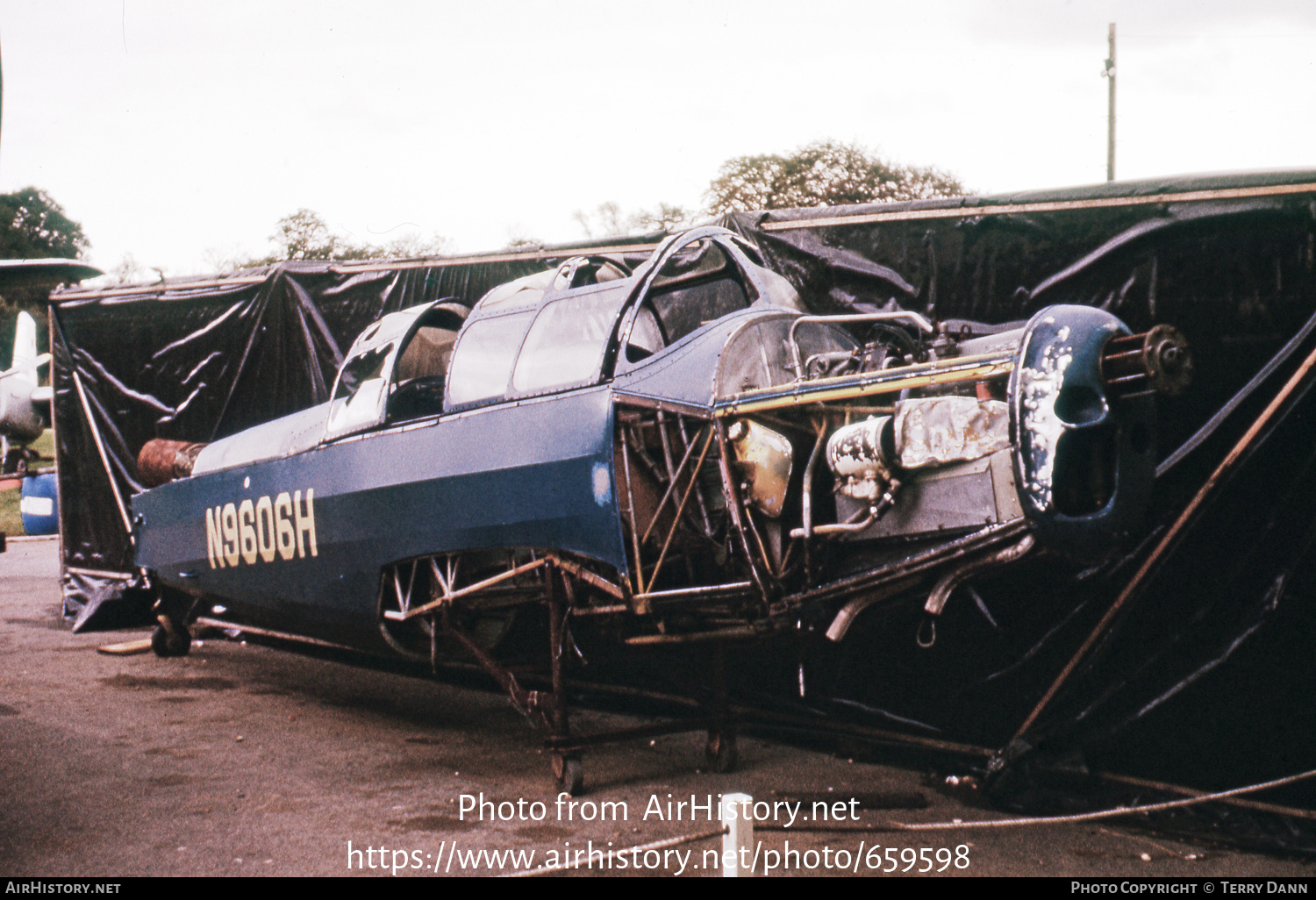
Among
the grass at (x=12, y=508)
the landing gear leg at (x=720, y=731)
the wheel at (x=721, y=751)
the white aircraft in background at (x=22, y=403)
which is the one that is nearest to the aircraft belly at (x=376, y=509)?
the landing gear leg at (x=720, y=731)

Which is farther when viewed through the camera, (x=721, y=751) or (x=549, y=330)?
(x=721, y=751)

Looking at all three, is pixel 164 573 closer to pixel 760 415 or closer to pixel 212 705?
pixel 212 705

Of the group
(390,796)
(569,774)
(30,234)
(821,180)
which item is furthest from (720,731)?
(30,234)

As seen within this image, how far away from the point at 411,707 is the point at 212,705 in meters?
1.36

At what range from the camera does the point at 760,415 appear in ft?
14.0

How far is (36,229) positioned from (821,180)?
43.9 meters

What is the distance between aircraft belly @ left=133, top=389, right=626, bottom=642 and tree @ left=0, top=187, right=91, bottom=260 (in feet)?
170

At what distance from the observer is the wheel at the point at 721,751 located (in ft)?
18.2

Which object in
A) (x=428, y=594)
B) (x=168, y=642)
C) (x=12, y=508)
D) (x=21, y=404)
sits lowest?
(x=12, y=508)

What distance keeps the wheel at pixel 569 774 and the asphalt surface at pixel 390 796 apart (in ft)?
0.26

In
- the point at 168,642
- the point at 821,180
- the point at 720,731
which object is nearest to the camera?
the point at 720,731

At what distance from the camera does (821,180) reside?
1495 inches

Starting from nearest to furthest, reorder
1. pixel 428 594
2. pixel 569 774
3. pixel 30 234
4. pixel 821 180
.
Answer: pixel 569 774
pixel 428 594
pixel 821 180
pixel 30 234

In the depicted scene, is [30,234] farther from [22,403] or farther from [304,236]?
[22,403]
